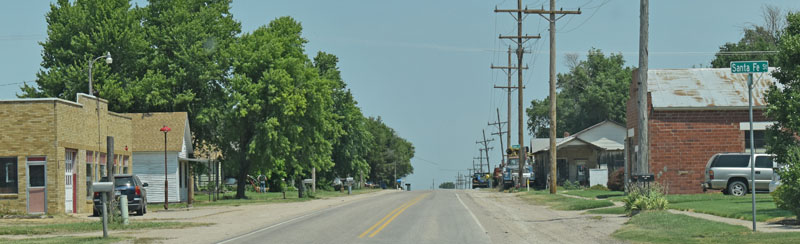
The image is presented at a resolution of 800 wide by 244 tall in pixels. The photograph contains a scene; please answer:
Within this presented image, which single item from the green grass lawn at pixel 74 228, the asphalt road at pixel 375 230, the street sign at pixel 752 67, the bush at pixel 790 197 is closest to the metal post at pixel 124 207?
the green grass lawn at pixel 74 228

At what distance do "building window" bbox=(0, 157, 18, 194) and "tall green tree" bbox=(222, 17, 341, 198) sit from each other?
19.5m

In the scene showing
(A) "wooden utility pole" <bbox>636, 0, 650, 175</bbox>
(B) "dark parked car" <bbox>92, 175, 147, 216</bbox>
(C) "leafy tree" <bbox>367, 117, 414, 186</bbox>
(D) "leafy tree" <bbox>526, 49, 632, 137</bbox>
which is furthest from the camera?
(C) "leafy tree" <bbox>367, 117, 414, 186</bbox>

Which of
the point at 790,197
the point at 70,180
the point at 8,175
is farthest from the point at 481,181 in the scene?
the point at 790,197

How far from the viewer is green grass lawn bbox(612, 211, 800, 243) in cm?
1619

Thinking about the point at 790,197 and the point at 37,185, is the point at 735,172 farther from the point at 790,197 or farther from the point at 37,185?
the point at 37,185

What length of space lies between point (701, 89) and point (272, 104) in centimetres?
2510

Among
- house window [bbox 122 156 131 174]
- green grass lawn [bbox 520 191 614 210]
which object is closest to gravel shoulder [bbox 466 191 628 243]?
green grass lawn [bbox 520 191 614 210]

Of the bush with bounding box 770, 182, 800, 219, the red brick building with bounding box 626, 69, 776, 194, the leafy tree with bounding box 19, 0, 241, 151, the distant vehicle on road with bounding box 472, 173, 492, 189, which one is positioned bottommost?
the distant vehicle on road with bounding box 472, 173, 492, 189

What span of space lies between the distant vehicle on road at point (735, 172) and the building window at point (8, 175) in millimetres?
26763

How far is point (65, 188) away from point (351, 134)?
5175cm

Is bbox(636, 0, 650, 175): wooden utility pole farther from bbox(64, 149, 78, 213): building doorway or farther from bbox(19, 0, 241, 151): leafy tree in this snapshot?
bbox(19, 0, 241, 151): leafy tree

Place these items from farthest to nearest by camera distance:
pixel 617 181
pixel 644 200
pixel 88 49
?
pixel 88 49
pixel 617 181
pixel 644 200

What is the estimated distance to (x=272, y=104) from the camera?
2071 inches

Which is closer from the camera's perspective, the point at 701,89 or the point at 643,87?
the point at 643,87
